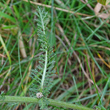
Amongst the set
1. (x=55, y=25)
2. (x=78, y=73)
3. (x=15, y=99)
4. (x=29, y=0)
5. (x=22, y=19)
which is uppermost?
(x=29, y=0)

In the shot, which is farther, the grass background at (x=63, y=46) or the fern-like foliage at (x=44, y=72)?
the grass background at (x=63, y=46)

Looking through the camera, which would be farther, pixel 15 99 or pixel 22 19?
pixel 22 19

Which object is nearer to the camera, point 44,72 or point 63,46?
point 44,72

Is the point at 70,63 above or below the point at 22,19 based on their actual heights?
below

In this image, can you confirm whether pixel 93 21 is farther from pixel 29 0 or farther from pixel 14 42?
pixel 14 42

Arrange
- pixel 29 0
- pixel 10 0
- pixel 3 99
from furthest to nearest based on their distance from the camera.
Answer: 1. pixel 10 0
2. pixel 29 0
3. pixel 3 99

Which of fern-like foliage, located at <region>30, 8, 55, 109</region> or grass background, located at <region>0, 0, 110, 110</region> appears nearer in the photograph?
fern-like foliage, located at <region>30, 8, 55, 109</region>

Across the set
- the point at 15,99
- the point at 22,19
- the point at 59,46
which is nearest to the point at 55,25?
the point at 59,46

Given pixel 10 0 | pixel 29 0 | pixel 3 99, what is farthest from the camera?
pixel 10 0
